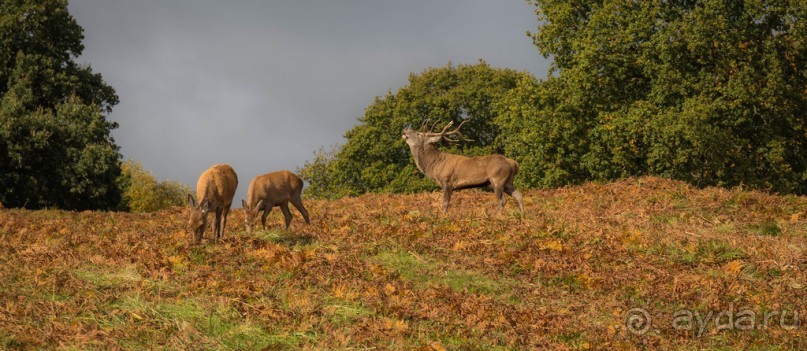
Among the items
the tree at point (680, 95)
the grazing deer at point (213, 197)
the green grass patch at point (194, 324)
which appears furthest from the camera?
the tree at point (680, 95)

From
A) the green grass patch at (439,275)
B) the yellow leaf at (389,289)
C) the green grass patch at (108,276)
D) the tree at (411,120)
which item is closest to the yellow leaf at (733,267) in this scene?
the green grass patch at (439,275)

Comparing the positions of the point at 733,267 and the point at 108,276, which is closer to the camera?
the point at 108,276

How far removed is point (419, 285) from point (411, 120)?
42153mm

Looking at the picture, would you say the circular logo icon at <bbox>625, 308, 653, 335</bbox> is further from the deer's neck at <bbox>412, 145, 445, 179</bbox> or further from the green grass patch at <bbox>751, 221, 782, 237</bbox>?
the deer's neck at <bbox>412, 145, 445, 179</bbox>

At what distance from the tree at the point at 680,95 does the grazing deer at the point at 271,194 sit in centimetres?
2055

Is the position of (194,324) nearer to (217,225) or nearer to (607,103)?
(217,225)

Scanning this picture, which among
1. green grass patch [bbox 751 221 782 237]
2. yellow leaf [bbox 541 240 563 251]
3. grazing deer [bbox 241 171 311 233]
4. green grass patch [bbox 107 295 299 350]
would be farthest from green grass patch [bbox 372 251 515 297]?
green grass patch [bbox 751 221 782 237]

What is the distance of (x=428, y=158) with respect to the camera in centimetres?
2425

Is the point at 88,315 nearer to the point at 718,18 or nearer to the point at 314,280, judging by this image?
the point at 314,280

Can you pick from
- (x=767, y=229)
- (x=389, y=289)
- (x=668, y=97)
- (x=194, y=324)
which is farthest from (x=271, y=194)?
(x=668, y=97)

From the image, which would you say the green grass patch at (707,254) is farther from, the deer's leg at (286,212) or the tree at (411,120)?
the tree at (411,120)

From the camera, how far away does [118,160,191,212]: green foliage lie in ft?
275

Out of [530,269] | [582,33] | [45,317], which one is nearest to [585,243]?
Result: [530,269]

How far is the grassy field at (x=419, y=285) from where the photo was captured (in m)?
11.1
